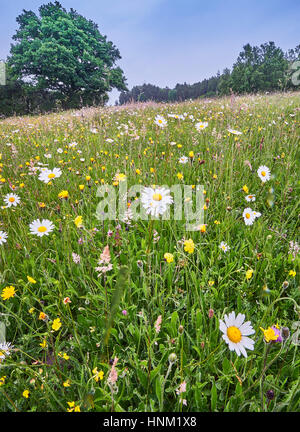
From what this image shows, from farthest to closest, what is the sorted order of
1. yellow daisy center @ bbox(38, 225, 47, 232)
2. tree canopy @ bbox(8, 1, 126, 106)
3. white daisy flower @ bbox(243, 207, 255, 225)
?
tree canopy @ bbox(8, 1, 126, 106) < white daisy flower @ bbox(243, 207, 255, 225) < yellow daisy center @ bbox(38, 225, 47, 232)

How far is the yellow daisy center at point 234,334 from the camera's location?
2.49 ft

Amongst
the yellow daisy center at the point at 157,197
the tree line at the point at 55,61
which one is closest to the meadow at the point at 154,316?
the yellow daisy center at the point at 157,197

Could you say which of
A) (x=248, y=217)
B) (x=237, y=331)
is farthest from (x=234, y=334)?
(x=248, y=217)

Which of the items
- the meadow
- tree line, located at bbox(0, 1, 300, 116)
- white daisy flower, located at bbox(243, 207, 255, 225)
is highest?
tree line, located at bbox(0, 1, 300, 116)

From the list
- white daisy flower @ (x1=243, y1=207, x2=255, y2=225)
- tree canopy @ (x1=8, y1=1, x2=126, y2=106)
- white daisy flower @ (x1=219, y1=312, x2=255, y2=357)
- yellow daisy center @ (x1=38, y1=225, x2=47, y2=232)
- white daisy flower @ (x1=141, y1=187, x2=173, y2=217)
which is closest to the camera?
white daisy flower @ (x1=219, y1=312, x2=255, y2=357)

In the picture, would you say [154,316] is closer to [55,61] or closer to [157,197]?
[157,197]

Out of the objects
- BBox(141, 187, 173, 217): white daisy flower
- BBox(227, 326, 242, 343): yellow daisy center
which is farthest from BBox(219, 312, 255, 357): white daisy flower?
BBox(141, 187, 173, 217): white daisy flower

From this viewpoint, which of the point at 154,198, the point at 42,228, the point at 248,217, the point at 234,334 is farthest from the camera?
the point at 248,217

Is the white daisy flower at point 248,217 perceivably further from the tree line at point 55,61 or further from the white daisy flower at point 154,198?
the tree line at point 55,61

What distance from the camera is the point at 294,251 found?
4.40 ft

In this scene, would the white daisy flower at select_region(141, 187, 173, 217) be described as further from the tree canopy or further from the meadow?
the tree canopy

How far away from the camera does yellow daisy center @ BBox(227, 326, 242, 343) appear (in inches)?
29.8

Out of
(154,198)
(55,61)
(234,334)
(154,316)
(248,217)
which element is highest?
(55,61)

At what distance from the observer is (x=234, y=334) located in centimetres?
76
